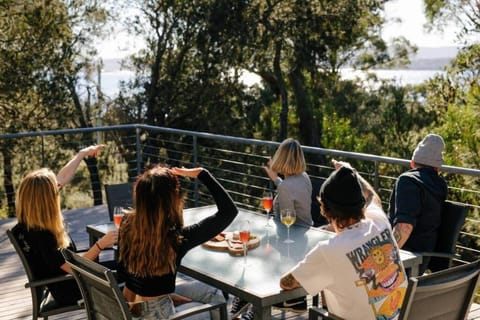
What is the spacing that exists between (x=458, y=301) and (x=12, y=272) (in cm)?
386

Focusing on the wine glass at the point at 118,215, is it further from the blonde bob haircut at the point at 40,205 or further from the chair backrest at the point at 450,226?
the chair backrest at the point at 450,226

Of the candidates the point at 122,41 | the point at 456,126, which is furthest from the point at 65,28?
the point at 456,126

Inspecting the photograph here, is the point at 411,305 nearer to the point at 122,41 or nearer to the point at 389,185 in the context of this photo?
the point at 389,185

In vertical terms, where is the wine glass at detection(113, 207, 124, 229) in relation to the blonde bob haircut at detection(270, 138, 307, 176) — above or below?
below

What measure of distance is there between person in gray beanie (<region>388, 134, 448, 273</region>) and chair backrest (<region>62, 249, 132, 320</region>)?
1707 mm

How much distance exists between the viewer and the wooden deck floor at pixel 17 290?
168 inches

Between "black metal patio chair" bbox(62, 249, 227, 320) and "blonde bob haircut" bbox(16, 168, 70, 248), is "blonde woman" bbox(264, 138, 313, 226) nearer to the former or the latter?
"black metal patio chair" bbox(62, 249, 227, 320)

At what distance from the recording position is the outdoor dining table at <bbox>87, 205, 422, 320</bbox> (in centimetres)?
279

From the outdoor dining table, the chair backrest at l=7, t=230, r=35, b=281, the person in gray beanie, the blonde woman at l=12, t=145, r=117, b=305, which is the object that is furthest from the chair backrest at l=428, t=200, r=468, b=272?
the chair backrest at l=7, t=230, r=35, b=281

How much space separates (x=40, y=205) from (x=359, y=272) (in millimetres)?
1643

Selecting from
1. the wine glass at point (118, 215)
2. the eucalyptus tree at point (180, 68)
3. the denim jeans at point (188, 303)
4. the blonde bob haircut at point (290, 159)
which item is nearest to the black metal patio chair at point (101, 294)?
the denim jeans at point (188, 303)

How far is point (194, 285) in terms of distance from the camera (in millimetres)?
3355

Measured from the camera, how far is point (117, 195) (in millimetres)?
4594

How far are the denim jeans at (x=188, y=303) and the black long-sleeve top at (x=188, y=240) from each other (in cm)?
5
